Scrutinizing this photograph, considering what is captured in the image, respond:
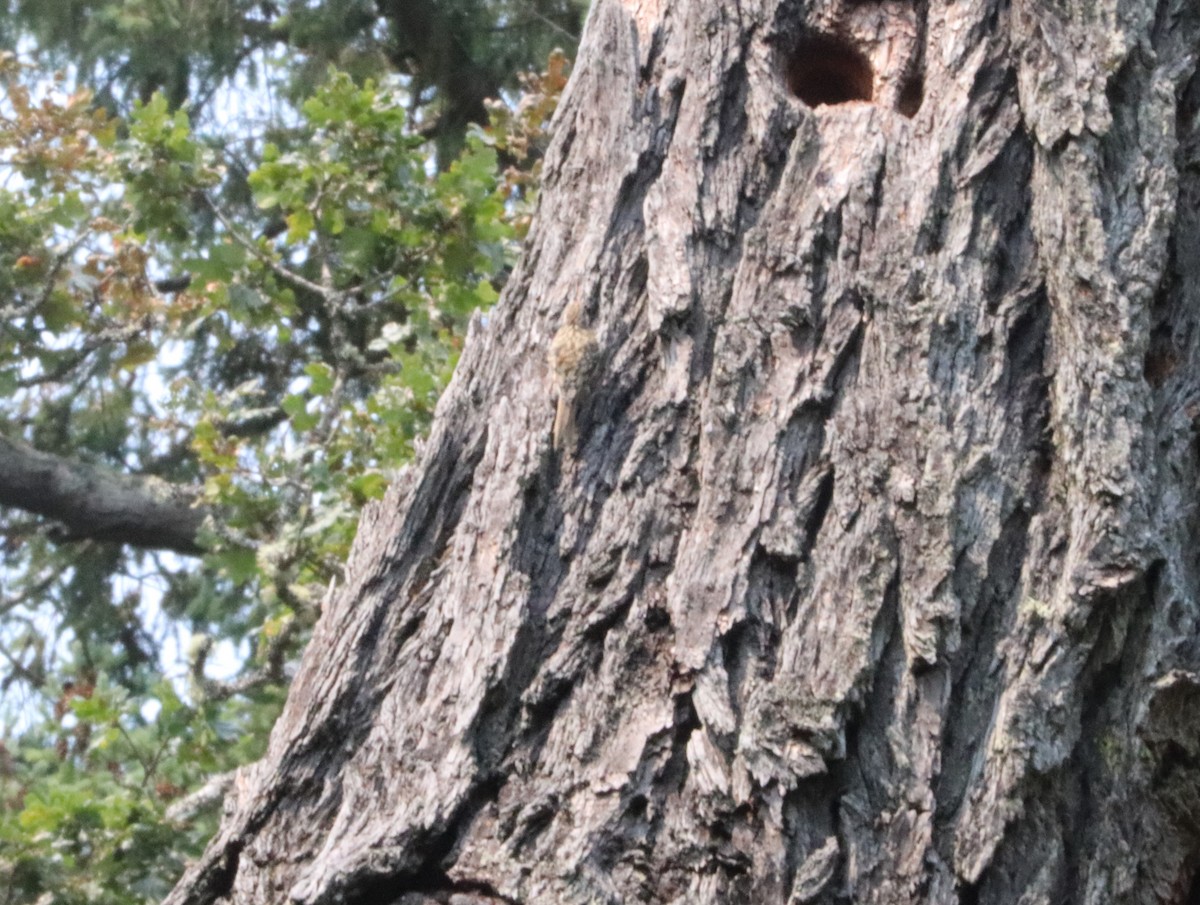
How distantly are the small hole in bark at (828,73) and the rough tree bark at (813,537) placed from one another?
0.37 ft

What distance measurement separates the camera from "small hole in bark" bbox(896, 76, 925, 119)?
2.17 metres

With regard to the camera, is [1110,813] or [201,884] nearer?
[1110,813]

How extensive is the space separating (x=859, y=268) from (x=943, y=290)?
0.43ft

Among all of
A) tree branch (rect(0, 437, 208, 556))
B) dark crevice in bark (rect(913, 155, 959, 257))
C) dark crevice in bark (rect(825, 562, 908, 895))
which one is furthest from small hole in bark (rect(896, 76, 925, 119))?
tree branch (rect(0, 437, 208, 556))

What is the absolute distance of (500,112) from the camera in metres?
4.79

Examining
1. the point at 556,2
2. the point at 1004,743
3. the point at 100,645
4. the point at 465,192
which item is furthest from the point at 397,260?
the point at 100,645

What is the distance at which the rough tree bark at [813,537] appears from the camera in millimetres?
1655

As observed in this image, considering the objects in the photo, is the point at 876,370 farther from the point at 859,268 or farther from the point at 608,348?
the point at 608,348

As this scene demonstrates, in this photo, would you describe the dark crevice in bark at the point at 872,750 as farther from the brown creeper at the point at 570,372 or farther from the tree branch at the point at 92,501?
the tree branch at the point at 92,501

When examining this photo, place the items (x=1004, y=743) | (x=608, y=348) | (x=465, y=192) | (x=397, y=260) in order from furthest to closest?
1. (x=397, y=260)
2. (x=465, y=192)
3. (x=608, y=348)
4. (x=1004, y=743)

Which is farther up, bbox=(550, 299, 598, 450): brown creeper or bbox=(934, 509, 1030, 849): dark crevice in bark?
bbox=(550, 299, 598, 450): brown creeper

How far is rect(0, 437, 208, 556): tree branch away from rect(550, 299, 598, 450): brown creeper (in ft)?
15.6

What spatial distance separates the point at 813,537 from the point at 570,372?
463 millimetres

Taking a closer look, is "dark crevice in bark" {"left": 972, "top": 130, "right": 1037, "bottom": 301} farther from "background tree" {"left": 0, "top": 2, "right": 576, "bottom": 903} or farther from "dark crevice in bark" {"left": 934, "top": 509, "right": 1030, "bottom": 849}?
"background tree" {"left": 0, "top": 2, "right": 576, "bottom": 903}
